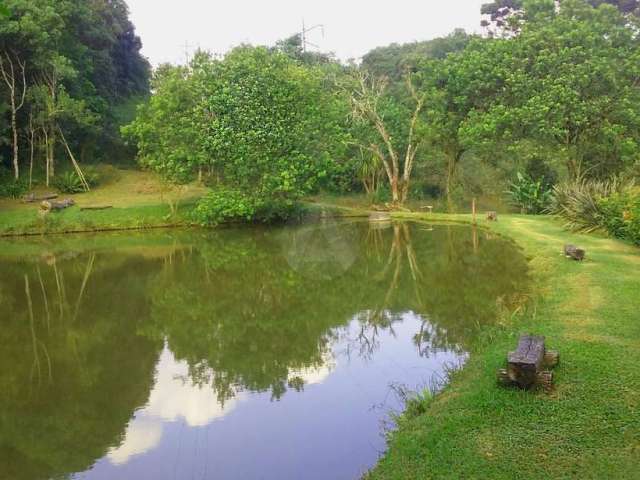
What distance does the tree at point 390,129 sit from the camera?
2959 centimetres

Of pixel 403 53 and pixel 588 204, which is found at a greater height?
pixel 403 53

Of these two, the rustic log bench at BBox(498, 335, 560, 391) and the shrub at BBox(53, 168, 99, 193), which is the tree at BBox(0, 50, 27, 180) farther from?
the rustic log bench at BBox(498, 335, 560, 391)

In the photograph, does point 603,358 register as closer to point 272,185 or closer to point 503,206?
point 272,185

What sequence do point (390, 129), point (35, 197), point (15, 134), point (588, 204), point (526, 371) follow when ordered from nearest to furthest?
point (526, 371), point (588, 204), point (15, 134), point (35, 197), point (390, 129)

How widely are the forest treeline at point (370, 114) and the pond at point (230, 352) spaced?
6966 mm

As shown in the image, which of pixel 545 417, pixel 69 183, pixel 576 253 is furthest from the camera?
pixel 69 183

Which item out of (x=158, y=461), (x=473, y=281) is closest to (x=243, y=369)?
(x=158, y=461)

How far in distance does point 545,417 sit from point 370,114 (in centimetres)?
2571

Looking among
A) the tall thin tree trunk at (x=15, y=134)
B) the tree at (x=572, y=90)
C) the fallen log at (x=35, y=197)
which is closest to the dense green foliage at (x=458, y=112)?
the tree at (x=572, y=90)

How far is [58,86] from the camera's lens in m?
29.3

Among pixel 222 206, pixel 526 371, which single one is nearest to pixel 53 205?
pixel 222 206

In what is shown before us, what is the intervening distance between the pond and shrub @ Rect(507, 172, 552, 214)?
327 inches

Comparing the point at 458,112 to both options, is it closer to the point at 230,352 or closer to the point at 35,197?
the point at 35,197

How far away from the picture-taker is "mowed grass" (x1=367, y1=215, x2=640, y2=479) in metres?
5.06
